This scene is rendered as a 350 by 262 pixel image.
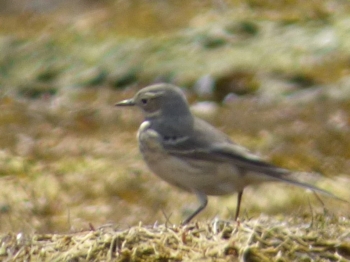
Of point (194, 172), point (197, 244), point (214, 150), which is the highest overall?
point (197, 244)

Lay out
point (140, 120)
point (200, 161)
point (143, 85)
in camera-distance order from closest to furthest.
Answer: point (200, 161) → point (140, 120) → point (143, 85)

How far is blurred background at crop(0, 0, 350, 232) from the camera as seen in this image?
12.9 metres

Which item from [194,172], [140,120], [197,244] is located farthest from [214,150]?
[140,120]

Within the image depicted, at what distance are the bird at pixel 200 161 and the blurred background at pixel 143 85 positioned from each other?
50 cm

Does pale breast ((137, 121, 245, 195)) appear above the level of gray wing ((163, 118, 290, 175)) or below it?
below

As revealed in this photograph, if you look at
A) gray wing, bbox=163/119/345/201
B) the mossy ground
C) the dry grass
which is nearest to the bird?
gray wing, bbox=163/119/345/201

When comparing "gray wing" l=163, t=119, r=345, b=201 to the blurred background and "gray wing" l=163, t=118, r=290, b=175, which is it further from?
the blurred background

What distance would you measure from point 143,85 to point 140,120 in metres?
2.88

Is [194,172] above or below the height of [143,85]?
above

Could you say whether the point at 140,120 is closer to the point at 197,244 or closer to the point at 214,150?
the point at 214,150

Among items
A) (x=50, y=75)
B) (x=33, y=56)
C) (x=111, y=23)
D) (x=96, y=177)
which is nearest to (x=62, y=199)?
(x=96, y=177)

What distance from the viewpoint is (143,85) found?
66.8 feet

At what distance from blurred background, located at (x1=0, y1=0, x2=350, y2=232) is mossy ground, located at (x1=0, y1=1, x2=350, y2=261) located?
1.6 inches

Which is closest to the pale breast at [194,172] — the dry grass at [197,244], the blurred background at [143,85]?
the blurred background at [143,85]
